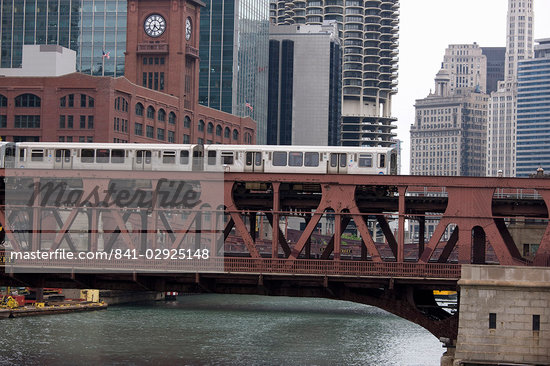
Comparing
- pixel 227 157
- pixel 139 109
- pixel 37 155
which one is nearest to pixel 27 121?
pixel 139 109

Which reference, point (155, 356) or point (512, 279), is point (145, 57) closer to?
point (155, 356)

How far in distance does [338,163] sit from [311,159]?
179 centimetres

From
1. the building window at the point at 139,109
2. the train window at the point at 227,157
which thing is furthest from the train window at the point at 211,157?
the building window at the point at 139,109

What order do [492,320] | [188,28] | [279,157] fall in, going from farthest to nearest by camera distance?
[188,28], [279,157], [492,320]

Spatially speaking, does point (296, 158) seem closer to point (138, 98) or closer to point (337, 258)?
point (337, 258)

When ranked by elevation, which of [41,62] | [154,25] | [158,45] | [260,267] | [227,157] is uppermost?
[154,25]

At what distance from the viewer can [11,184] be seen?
2596 inches

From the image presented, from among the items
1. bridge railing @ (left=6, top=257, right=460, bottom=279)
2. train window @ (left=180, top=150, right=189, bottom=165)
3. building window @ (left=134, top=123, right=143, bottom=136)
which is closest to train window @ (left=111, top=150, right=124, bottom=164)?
train window @ (left=180, top=150, right=189, bottom=165)

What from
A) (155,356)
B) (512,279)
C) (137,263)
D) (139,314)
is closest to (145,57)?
(139,314)

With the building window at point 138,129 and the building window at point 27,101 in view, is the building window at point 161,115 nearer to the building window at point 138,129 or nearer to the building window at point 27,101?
the building window at point 138,129

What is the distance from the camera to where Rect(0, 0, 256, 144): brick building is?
154875 mm

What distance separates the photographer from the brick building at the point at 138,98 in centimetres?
15488

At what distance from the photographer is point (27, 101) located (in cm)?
15762

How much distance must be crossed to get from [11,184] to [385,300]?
84.8ft
